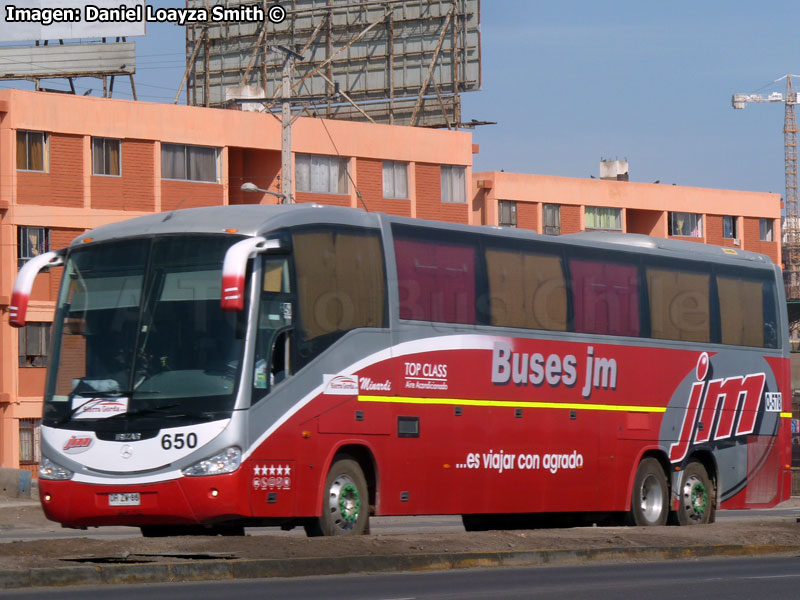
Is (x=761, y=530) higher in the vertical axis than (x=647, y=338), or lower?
lower

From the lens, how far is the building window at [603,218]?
231ft

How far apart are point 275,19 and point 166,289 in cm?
4813

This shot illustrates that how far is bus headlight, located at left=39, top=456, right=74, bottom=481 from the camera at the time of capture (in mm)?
17000

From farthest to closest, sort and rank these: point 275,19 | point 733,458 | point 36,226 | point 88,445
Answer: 1. point 275,19
2. point 36,226
3. point 733,458
4. point 88,445

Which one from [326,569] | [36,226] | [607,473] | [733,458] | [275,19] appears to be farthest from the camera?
[275,19]

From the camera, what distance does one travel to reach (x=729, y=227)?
75.8 meters

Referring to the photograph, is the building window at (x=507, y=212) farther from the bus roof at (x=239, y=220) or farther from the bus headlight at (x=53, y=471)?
the bus headlight at (x=53, y=471)

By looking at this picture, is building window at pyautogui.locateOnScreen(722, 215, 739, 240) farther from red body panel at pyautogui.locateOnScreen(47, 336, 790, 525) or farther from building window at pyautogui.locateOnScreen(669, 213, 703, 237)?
red body panel at pyautogui.locateOnScreen(47, 336, 790, 525)

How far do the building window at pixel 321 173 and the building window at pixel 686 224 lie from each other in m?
21.4

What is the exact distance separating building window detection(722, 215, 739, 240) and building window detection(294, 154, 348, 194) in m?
25.0

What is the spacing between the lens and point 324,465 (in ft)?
57.8

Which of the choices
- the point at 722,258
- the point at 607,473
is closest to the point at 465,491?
the point at 607,473

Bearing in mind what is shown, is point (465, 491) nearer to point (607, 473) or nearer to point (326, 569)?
point (607, 473)

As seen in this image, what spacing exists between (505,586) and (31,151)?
37.3 m
